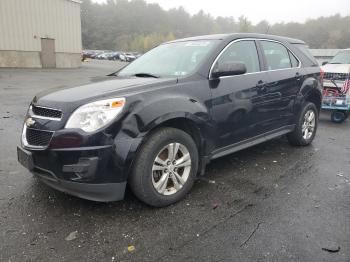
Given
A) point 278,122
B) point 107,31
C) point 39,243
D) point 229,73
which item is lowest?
point 39,243

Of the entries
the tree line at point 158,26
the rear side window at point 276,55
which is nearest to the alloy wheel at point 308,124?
the rear side window at point 276,55

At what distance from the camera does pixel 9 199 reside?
3.41m

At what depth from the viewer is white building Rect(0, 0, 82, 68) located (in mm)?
21359

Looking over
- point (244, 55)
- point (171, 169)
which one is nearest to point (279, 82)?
point (244, 55)

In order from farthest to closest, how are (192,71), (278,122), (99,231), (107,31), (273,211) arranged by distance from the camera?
(107,31)
(278,122)
(192,71)
(273,211)
(99,231)

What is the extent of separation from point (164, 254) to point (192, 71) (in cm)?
202

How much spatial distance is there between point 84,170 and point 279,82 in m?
3.14

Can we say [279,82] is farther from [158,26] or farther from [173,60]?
[158,26]

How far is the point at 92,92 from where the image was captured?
10.3 ft

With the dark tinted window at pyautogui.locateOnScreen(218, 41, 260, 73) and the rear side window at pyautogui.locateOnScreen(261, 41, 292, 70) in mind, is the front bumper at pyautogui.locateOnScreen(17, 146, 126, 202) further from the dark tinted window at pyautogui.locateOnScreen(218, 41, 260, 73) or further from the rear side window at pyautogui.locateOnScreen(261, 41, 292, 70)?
the rear side window at pyautogui.locateOnScreen(261, 41, 292, 70)

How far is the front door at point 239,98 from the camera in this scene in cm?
375

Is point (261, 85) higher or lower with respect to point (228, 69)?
lower

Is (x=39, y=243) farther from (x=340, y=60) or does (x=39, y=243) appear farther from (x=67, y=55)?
(x=67, y=55)

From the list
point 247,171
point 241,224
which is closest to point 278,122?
point 247,171
